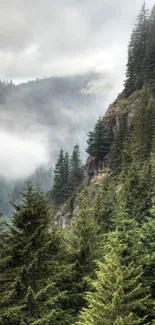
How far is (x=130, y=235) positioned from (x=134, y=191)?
13.3 meters

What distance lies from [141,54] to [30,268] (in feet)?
284

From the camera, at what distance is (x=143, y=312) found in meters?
16.4

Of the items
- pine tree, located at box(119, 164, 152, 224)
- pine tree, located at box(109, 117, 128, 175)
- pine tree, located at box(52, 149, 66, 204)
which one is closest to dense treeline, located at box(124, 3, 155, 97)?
pine tree, located at box(109, 117, 128, 175)

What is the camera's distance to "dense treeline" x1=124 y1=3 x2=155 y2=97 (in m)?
87.1

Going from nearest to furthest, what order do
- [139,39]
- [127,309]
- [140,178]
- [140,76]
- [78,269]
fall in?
1. [127,309]
2. [78,269]
3. [140,178]
4. [140,76]
5. [139,39]

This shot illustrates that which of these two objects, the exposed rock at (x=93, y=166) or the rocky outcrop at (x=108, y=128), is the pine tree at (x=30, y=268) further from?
the exposed rock at (x=93, y=166)

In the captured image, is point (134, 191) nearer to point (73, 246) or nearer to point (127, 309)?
point (73, 246)

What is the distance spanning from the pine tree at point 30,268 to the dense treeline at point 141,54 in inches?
2669

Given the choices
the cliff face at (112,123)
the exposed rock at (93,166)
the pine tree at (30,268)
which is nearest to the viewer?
the pine tree at (30,268)

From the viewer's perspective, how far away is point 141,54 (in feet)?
315

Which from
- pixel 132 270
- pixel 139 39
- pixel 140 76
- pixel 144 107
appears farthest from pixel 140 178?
pixel 139 39

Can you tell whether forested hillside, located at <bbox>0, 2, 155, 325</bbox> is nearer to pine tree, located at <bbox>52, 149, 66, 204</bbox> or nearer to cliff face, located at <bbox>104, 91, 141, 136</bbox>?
cliff face, located at <bbox>104, 91, 141, 136</bbox>

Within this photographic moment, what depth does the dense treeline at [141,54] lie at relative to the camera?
8706cm

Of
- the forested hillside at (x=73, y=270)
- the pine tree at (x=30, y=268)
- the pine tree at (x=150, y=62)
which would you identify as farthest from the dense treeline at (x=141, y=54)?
the pine tree at (x=30, y=268)
